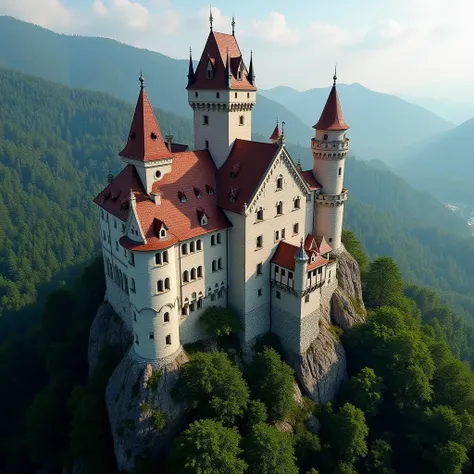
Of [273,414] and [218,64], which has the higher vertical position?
[218,64]

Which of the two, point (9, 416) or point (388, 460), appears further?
point (9, 416)

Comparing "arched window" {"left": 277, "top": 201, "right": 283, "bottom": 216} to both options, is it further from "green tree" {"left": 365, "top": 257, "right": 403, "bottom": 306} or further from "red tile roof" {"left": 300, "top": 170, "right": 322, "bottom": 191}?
"green tree" {"left": 365, "top": 257, "right": 403, "bottom": 306}

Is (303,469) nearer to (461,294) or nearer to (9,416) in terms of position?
(9,416)

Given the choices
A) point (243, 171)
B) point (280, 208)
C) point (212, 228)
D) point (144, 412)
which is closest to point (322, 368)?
point (280, 208)

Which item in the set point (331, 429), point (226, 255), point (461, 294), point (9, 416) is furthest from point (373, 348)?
point (461, 294)

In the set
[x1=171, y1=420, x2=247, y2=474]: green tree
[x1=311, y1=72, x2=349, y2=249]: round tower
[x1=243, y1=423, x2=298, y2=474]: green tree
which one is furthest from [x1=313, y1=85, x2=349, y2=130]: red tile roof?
[x1=171, y1=420, x2=247, y2=474]: green tree

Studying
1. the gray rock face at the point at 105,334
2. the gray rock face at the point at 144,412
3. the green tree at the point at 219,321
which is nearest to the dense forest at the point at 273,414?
the green tree at the point at 219,321

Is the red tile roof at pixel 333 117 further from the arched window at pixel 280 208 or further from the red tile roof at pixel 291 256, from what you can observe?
the red tile roof at pixel 291 256

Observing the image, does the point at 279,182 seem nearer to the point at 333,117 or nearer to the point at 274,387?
the point at 333,117
